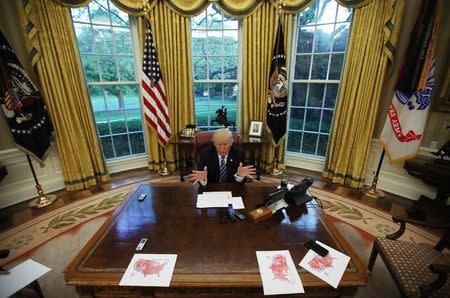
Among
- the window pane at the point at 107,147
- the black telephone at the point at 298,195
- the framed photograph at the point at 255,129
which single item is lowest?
the window pane at the point at 107,147

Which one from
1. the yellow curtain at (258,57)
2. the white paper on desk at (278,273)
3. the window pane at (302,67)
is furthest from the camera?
the window pane at (302,67)

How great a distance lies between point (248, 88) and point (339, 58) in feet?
4.70

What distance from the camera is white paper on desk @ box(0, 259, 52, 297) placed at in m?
1.21

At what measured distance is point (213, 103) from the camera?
3.88m

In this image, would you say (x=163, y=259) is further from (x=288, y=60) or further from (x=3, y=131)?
(x=288, y=60)

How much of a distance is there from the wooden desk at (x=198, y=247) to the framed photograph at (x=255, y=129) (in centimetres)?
192

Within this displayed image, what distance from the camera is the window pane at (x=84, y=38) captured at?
121 inches

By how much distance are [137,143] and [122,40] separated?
1708mm

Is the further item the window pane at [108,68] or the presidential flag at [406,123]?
the window pane at [108,68]

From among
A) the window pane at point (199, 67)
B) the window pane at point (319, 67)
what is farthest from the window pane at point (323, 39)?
the window pane at point (199, 67)

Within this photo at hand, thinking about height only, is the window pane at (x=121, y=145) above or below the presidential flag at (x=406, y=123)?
below

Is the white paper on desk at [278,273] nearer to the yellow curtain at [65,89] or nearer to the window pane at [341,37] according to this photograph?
the yellow curtain at [65,89]

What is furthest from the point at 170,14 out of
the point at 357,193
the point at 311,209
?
the point at 357,193

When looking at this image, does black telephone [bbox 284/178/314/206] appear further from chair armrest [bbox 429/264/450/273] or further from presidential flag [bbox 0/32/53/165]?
presidential flag [bbox 0/32/53/165]
